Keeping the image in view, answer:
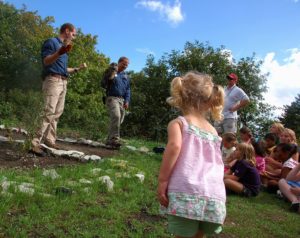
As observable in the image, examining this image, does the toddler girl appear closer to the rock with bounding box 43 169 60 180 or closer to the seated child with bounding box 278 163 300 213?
the rock with bounding box 43 169 60 180

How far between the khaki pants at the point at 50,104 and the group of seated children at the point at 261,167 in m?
2.82

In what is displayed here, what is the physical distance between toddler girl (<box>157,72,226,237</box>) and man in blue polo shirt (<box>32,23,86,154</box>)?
3627 mm

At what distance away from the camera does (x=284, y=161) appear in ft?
24.0

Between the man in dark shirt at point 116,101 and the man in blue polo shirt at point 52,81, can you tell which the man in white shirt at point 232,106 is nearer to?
the man in dark shirt at point 116,101

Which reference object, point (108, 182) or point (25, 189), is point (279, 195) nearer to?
point (108, 182)

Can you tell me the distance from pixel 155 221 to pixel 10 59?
3159cm

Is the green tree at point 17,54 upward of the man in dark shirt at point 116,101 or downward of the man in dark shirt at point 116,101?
upward

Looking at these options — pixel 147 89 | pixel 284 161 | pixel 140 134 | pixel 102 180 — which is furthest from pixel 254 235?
pixel 147 89

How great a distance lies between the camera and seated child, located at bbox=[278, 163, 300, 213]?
229 inches

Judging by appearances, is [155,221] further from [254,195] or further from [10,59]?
[10,59]

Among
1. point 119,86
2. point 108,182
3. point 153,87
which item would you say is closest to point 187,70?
point 153,87

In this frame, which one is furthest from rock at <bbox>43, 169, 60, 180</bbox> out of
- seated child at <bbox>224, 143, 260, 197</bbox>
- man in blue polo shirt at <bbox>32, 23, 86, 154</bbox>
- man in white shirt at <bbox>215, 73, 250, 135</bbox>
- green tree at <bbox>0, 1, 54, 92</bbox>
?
green tree at <bbox>0, 1, 54, 92</bbox>

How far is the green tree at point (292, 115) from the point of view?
35.0 meters

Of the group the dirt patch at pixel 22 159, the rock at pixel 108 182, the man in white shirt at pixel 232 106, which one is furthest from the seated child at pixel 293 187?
the dirt patch at pixel 22 159
